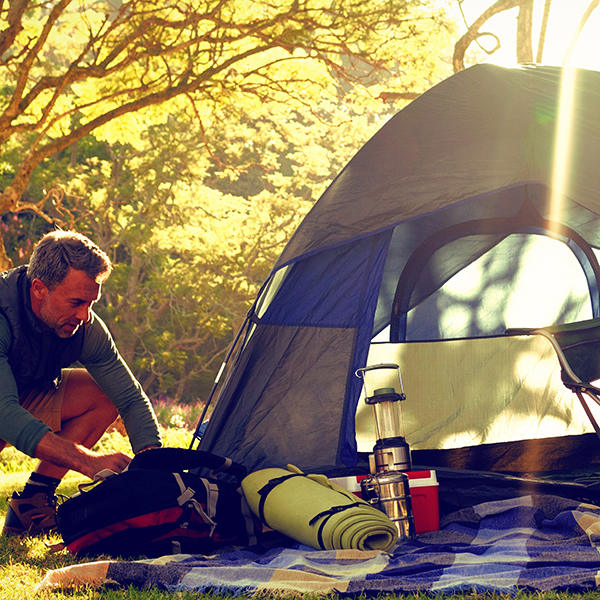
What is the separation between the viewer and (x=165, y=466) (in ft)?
8.30

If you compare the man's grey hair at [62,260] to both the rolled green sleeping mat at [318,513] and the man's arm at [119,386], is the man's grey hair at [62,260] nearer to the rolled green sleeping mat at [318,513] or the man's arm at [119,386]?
the man's arm at [119,386]

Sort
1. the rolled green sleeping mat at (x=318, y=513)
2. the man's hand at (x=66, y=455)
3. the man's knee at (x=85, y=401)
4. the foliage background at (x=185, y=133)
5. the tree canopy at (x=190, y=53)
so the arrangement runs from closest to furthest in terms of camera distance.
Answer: the rolled green sleeping mat at (x=318, y=513) → the man's hand at (x=66, y=455) → the man's knee at (x=85, y=401) → the tree canopy at (x=190, y=53) → the foliage background at (x=185, y=133)

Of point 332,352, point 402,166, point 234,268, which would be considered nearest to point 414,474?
point 332,352

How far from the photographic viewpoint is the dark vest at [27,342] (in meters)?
2.71

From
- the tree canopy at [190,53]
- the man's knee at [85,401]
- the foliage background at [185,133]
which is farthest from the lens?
the foliage background at [185,133]

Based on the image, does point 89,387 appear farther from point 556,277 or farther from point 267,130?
point 267,130

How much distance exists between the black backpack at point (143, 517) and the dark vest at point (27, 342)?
669mm

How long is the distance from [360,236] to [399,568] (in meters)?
1.38

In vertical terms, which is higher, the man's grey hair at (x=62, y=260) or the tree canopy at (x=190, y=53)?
the tree canopy at (x=190, y=53)

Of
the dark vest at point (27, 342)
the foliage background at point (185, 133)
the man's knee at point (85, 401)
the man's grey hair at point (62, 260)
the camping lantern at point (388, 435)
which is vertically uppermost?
the foliage background at point (185, 133)

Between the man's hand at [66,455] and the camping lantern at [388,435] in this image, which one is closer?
the man's hand at [66,455]

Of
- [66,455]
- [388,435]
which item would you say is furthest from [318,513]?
[66,455]

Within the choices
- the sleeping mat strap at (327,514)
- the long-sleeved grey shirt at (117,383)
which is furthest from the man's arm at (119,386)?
the sleeping mat strap at (327,514)

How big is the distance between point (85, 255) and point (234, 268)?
7508 mm
